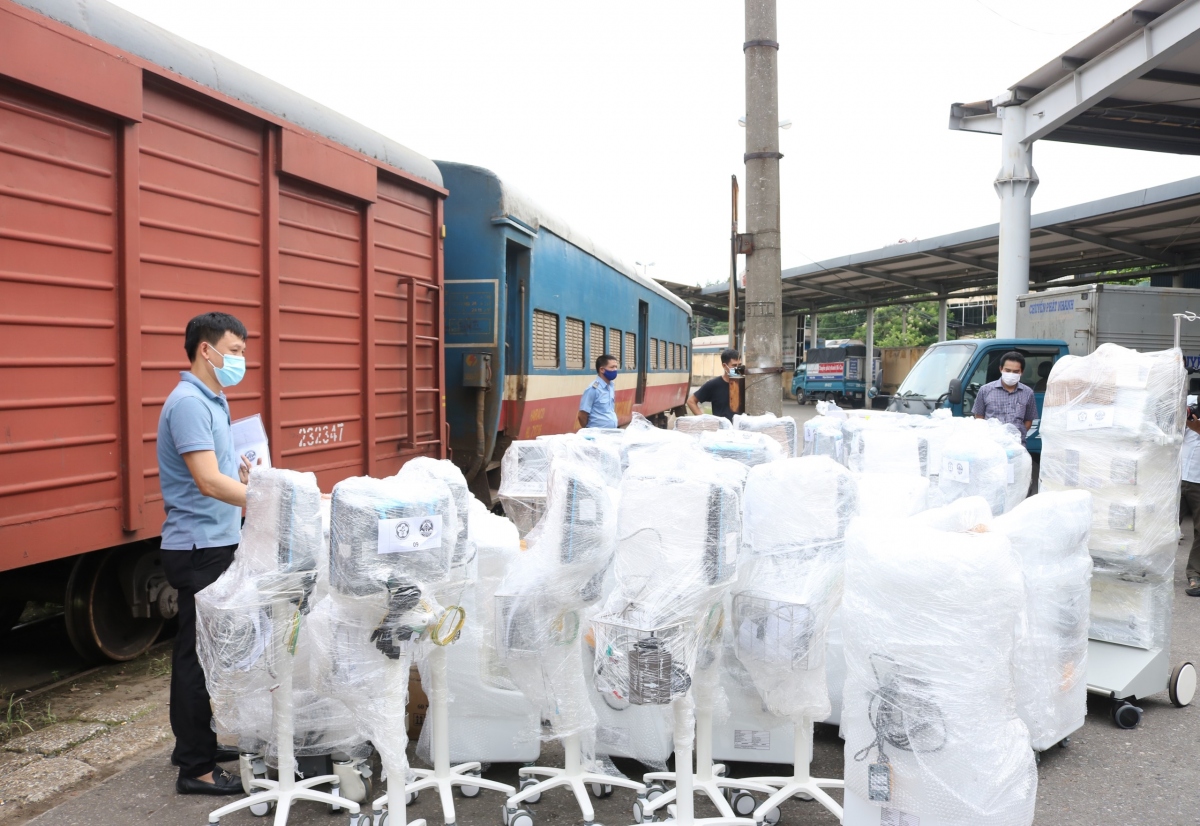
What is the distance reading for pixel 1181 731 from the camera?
13.8 feet

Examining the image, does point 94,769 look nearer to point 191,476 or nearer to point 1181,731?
point 191,476

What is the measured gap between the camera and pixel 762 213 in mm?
7309

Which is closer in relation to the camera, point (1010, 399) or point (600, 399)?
point (600, 399)

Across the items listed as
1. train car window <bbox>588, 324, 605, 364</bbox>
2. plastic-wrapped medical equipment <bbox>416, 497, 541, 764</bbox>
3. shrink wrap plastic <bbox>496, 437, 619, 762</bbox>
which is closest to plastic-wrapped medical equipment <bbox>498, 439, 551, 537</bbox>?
plastic-wrapped medical equipment <bbox>416, 497, 541, 764</bbox>

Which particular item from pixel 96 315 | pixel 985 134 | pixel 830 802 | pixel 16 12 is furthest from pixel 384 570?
pixel 985 134

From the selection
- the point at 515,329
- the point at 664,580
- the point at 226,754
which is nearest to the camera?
the point at 664,580

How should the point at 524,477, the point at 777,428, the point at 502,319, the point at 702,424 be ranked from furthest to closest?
1. the point at 502,319
2. the point at 702,424
3. the point at 777,428
4. the point at 524,477

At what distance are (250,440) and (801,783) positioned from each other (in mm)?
2602

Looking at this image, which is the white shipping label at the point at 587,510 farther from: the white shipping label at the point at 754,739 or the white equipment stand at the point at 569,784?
the white shipping label at the point at 754,739

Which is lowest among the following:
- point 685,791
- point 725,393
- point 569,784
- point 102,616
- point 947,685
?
point 569,784

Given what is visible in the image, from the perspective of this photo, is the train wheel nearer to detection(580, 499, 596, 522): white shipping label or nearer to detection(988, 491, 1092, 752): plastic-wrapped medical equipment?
detection(580, 499, 596, 522): white shipping label

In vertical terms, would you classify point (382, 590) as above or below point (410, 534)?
below

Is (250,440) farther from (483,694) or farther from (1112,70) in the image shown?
(1112,70)

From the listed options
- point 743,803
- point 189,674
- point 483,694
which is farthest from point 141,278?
point 743,803
